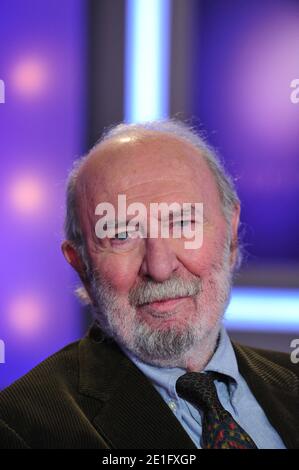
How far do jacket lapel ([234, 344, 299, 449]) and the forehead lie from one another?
35 cm

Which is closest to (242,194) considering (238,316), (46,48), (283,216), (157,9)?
(283,216)

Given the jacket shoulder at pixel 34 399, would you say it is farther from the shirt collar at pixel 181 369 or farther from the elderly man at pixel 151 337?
the shirt collar at pixel 181 369

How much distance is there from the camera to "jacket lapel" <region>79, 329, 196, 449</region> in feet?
3.66

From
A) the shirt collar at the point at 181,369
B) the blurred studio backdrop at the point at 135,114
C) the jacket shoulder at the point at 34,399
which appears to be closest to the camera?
the jacket shoulder at the point at 34,399

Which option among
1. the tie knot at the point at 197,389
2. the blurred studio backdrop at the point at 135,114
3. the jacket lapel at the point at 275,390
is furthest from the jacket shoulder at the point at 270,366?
the blurred studio backdrop at the point at 135,114

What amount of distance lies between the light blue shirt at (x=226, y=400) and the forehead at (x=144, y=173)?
0.99 ft

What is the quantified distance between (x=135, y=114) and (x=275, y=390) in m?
0.93

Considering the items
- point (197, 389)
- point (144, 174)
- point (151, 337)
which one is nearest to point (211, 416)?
point (197, 389)

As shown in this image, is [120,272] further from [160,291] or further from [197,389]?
[197,389]

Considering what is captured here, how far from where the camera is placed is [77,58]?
6.41 ft

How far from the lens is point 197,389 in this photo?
120cm

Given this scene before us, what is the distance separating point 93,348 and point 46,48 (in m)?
1.01

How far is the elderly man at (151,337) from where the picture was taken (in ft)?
3.71

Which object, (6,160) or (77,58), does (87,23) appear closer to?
(77,58)
